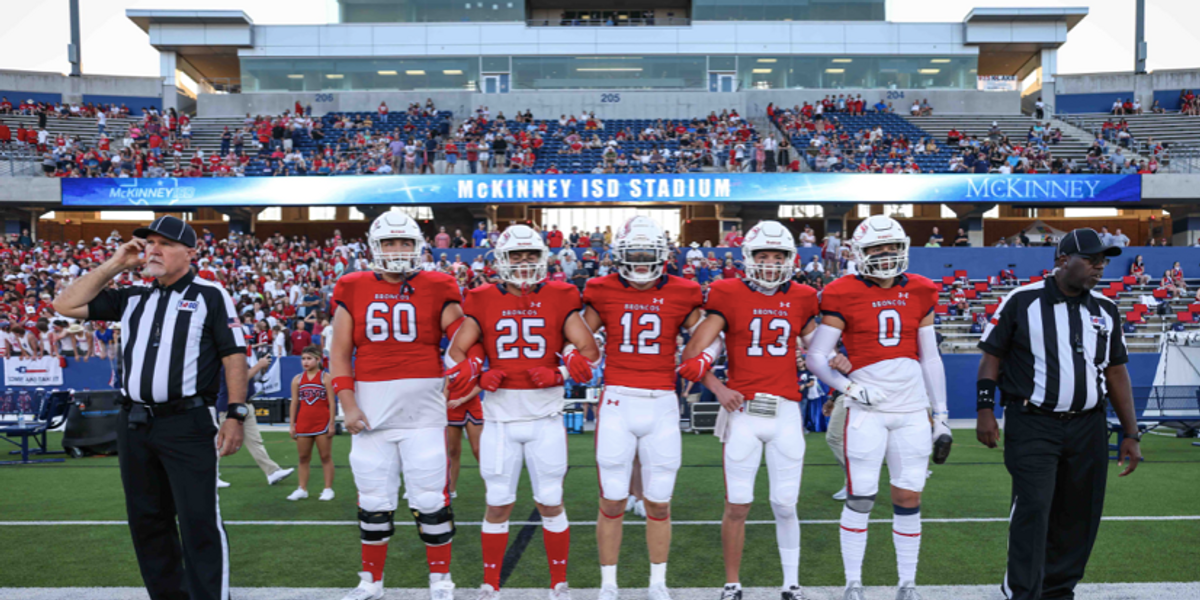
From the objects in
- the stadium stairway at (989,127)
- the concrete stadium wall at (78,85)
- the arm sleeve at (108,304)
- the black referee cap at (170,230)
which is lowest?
the arm sleeve at (108,304)

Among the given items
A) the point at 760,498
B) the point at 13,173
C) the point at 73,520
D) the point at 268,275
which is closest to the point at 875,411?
the point at 760,498

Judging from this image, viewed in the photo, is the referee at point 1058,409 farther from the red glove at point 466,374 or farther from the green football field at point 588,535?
the red glove at point 466,374

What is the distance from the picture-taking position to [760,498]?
27.3 ft

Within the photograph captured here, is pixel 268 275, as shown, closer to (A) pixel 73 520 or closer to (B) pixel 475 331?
(A) pixel 73 520

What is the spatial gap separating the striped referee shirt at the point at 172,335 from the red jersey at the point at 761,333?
9.31ft

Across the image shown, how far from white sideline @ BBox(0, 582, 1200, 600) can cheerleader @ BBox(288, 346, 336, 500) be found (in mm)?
3119

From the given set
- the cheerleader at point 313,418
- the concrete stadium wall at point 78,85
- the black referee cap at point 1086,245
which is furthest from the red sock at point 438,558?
the concrete stadium wall at point 78,85

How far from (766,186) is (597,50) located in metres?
14.7

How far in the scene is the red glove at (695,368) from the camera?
502 cm

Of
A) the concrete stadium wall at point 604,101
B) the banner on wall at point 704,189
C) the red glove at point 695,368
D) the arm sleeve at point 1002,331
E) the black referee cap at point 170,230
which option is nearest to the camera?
the black referee cap at point 170,230

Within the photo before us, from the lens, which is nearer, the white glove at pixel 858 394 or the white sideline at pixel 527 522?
the white glove at pixel 858 394

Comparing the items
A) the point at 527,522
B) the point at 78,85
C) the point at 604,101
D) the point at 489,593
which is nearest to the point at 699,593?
the point at 489,593

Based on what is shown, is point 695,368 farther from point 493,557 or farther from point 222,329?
point 222,329

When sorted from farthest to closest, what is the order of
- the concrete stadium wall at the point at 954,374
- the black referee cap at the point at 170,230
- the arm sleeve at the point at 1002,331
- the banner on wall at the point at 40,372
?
the banner on wall at the point at 40,372
the concrete stadium wall at the point at 954,374
the arm sleeve at the point at 1002,331
the black referee cap at the point at 170,230
